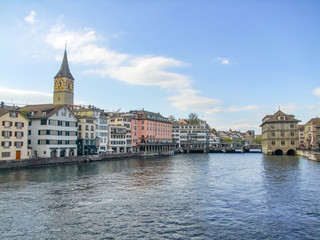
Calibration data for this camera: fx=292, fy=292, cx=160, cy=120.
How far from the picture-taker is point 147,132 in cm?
13450

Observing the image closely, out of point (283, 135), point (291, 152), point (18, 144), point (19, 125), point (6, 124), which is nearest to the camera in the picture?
point (6, 124)

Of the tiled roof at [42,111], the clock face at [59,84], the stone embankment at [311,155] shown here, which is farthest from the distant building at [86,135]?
the stone embankment at [311,155]

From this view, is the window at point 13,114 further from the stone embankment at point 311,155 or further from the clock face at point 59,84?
the stone embankment at point 311,155

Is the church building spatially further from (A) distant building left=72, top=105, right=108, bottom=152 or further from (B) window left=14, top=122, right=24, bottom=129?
(A) distant building left=72, top=105, right=108, bottom=152

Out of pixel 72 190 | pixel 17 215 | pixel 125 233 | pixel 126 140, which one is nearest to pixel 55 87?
pixel 126 140

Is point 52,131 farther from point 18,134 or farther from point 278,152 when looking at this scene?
point 278,152

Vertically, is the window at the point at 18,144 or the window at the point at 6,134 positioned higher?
the window at the point at 6,134

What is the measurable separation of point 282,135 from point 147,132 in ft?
192

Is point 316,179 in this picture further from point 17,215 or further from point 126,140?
point 126,140

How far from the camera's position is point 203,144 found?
564 ft

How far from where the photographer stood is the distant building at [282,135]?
123m

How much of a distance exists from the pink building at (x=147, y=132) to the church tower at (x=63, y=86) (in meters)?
29.2

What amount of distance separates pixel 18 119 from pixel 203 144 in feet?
398

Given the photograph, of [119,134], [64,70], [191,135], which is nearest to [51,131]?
[119,134]
